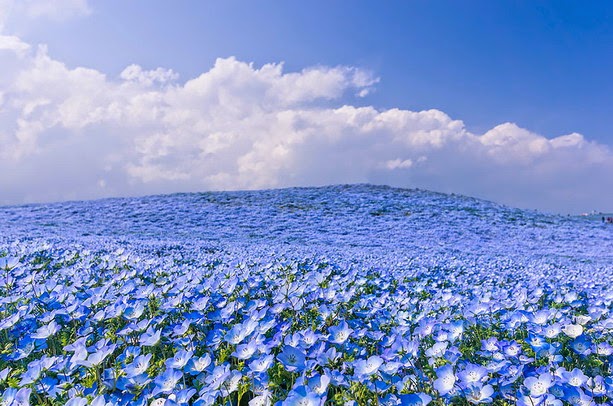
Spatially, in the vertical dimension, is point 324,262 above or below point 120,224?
above

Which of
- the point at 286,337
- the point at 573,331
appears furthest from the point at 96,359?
the point at 573,331

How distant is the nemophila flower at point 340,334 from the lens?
114 inches

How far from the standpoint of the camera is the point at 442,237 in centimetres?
2184

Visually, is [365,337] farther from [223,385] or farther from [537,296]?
[537,296]

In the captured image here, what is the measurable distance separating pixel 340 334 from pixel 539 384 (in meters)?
1.10

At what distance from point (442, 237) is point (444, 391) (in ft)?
66.4

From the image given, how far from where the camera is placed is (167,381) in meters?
2.39

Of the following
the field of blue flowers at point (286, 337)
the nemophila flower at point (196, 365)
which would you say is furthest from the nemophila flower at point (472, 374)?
the nemophila flower at point (196, 365)

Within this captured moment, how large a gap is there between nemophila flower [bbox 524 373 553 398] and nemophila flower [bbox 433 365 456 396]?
354 millimetres

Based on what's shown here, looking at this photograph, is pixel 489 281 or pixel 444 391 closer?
pixel 444 391

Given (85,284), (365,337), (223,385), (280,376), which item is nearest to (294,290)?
(365,337)

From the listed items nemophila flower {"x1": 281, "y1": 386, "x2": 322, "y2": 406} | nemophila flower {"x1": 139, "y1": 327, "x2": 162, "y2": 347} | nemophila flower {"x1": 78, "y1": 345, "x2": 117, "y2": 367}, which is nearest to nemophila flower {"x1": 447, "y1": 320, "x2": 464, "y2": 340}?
nemophila flower {"x1": 281, "y1": 386, "x2": 322, "y2": 406}

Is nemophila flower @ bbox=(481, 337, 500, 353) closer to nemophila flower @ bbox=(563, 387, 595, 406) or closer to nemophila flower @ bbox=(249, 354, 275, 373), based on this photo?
nemophila flower @ bbox=(563, 387, 595, 406)

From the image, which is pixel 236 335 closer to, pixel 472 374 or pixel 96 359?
pixel 96 359
